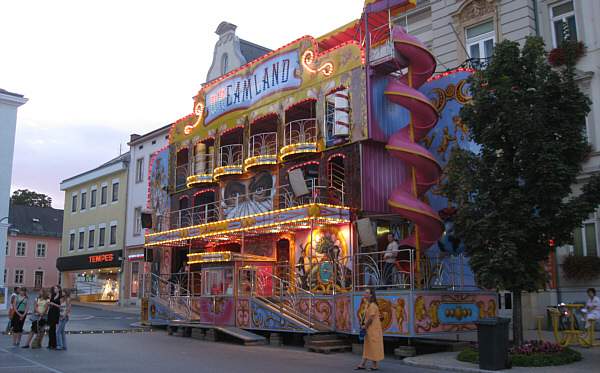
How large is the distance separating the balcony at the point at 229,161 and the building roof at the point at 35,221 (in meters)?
41.0

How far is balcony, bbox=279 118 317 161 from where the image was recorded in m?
20.8

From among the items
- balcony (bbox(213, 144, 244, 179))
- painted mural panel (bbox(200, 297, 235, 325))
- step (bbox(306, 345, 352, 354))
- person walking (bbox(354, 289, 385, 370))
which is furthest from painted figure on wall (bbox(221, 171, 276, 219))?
person walking (bbox(354, 289, 385, 370))

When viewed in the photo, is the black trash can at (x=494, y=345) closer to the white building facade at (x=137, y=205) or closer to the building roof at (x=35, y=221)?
the white building facade at (x=137, y=205)

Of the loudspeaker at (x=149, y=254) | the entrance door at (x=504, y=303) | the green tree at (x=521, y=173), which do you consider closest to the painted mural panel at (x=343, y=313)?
the green tree at (x=521, y=173)

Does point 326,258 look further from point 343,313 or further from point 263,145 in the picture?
point 263,145

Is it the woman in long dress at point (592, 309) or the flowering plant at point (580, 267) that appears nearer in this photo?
the woman in long dress at point (592, 309)

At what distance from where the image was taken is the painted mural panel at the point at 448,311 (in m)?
14.2

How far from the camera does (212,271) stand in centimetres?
2070

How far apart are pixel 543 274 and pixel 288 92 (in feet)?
40.7

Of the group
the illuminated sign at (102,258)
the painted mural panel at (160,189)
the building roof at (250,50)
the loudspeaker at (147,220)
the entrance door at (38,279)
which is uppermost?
the building roof at (250,50)

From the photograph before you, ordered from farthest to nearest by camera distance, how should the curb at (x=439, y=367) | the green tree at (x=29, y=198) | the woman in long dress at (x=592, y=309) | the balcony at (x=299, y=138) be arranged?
the green tree at (x=29, y=198) → the balcony at (x=299, y=138) → the woman in long dress at (x=592, y=309) → the curb at (x=439, y=367)

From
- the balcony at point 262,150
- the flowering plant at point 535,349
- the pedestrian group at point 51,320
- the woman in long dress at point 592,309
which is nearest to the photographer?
the flowering plant at point 535,349

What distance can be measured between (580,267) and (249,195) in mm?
12314

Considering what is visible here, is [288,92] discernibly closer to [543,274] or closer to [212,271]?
[212,271]
